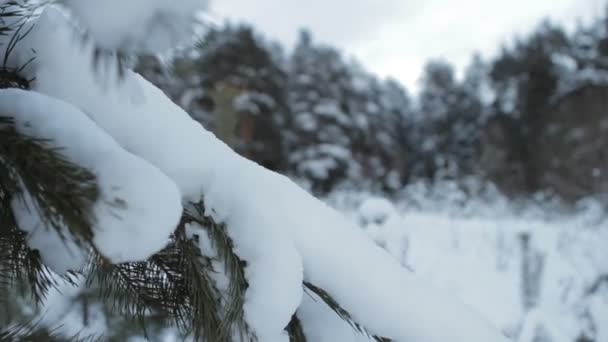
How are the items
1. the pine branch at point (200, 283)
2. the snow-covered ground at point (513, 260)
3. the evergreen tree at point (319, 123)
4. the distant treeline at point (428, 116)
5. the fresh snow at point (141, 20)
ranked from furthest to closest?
1. the evergreen tree at point (319, 123)
2. the distant treeline at point (428, 116)
3. the snow-covered ground at point (513, 260)
4. the pine branch at point (200, 283)
5. the fresh snow at point (141, 20)

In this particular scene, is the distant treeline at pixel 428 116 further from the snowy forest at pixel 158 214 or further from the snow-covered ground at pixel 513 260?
the snowy forest at pixel 158 214

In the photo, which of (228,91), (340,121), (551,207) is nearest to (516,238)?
(551,207)

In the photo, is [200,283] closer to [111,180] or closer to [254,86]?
[111,180]

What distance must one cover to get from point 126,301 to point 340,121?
19.2 m

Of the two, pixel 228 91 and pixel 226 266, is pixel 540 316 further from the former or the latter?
pixel 228 91

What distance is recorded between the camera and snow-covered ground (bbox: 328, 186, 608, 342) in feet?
9.79

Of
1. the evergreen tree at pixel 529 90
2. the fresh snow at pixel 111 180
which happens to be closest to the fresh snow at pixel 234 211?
the fresh snow at pixel 111 180

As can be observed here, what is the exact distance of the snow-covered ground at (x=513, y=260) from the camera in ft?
9.79

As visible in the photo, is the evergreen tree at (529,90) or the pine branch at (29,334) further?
the evergreen tree at (529,90)

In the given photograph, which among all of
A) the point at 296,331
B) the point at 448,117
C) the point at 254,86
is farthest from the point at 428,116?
the point at 296,331

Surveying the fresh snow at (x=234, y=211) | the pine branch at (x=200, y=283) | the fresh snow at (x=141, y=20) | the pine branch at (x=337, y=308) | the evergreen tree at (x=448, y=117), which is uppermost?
the evergreen tree at (x=448, y=117)

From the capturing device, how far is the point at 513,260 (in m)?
6.49

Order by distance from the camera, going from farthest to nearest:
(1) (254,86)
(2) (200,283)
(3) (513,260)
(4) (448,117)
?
(4) (448,117), (1) (254,86), (3) (513,260), (2) (200,283)

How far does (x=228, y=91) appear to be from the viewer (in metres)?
→ 7.10
